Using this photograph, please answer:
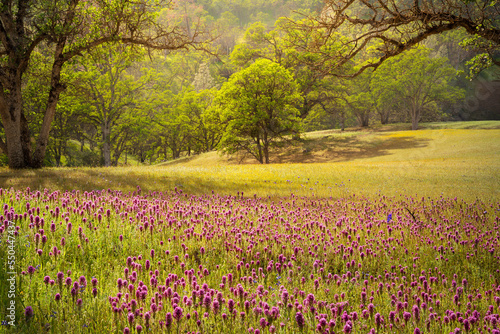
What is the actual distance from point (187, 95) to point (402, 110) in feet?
158

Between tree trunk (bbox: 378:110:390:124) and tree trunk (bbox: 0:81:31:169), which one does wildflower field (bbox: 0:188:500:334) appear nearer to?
tree trunk (bbox: 0:81:31:169)

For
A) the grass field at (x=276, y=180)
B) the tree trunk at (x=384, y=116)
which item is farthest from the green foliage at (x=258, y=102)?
the tree trunk at (x=384, y=116)

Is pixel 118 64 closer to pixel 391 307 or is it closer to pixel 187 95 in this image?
pixel 187 95

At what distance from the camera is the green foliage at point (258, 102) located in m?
35.5

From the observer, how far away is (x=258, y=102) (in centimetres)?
3547

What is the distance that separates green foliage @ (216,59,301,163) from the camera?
35.5 m

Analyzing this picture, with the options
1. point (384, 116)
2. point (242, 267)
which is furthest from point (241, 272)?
point (384, 116)

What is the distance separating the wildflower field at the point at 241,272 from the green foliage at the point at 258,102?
94.2ft

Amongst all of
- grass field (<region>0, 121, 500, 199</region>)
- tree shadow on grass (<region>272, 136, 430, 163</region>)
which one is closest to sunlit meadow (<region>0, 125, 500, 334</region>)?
grass field (<region>0, 121, 500, 199</region>)

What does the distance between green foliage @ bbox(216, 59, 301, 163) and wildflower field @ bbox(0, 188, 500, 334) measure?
28.7m

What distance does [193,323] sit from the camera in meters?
2.71

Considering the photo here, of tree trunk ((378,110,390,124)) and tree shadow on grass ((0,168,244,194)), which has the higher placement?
tree trunk ((378,110,390,124))

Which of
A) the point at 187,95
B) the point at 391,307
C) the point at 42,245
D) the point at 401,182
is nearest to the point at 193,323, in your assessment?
the point at 391,307

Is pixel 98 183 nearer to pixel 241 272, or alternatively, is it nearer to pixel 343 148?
pixel 241 272
